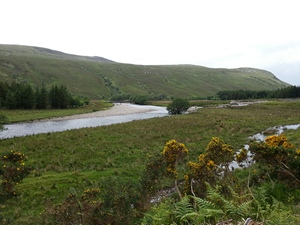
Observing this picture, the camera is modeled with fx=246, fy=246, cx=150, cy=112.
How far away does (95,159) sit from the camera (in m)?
28.0

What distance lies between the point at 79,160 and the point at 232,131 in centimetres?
2902

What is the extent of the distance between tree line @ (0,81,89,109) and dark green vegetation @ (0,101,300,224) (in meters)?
56.8

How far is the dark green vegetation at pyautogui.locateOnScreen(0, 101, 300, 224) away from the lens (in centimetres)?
1491

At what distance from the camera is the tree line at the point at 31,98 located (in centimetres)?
8811

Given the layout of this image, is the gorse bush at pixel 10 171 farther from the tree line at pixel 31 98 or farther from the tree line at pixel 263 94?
the tree line at pixel 263 94

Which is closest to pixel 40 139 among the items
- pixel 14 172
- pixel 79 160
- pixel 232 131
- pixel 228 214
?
pixel 79 160

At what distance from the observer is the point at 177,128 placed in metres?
47.2

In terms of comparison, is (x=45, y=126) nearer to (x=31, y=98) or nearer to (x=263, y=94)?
(x=31, y=98)

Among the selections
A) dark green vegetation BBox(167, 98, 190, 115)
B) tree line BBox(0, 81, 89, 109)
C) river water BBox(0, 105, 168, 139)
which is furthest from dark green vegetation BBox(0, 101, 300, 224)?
tree line BBox(0, 81, 89, 109)

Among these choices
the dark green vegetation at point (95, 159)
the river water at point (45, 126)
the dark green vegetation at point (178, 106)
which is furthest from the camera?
the dark green vegetation at point (178, 106)

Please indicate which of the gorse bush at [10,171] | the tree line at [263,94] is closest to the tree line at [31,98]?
the gorse bush at [10,171]

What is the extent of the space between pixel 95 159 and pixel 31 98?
74.5m

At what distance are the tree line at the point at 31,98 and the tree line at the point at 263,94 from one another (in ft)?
350

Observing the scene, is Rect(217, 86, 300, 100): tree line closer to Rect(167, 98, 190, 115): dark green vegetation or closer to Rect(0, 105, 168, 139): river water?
Rect(167, 98, 190, 115): dark green vegetation
